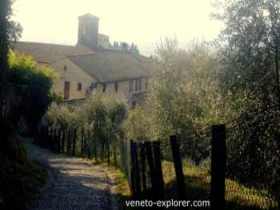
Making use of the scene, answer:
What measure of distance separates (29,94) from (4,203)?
24.3m

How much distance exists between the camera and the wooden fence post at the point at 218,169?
5.21 metres

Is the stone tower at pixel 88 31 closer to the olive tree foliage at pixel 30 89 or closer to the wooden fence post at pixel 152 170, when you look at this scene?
the olive tree foliage at pixel 30 89

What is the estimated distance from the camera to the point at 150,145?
30.2 ft

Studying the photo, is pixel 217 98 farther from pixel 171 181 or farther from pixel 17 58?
pixel 17 58

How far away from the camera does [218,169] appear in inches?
209

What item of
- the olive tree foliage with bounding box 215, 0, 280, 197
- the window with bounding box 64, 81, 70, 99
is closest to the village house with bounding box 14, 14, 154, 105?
the window with bounding box 64, 81, 70, 99

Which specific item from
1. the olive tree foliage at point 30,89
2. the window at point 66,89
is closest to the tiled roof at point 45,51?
the window at point 66,89

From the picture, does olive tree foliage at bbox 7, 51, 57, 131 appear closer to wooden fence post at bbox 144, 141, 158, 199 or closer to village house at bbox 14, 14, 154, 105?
village house at bbox 14, 14, 154, 105

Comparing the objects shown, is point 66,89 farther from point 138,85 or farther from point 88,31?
point 88,31

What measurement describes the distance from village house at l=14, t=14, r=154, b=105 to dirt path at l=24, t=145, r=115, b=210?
23.3 m

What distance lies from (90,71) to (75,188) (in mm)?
35121

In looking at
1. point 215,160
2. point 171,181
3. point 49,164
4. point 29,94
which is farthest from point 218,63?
point 29,94

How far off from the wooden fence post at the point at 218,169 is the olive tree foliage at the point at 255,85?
15.7ft

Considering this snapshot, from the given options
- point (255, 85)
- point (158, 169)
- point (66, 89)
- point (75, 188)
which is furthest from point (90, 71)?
point (158, 169)
